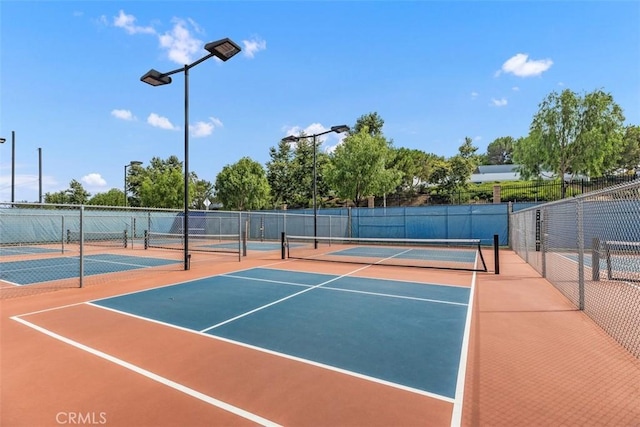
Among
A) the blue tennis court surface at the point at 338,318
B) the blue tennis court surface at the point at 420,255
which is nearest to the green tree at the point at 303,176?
the blue tennis court surface at the point at 420,255

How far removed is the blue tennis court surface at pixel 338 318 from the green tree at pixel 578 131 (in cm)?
2129

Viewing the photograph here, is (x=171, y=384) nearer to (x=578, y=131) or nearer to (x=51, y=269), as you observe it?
(x=51, y=269)

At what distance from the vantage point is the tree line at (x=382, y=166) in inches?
895

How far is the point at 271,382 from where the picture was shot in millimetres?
3396

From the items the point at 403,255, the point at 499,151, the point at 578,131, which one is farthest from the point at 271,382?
the point at 499,151

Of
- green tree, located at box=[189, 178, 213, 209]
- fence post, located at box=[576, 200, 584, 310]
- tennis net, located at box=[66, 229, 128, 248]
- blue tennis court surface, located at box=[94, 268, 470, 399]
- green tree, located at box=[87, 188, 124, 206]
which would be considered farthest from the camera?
green tree, located at box=[189, 178, 213, 209]

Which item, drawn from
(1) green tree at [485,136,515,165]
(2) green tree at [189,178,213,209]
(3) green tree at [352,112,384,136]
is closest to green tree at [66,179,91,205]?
(2) green tree at [189,178,213,209]

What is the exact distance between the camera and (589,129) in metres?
22.7

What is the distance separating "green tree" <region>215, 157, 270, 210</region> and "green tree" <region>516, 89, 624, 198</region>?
25.1m

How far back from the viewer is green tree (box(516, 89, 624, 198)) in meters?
22.4

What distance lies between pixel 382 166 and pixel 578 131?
543 inches

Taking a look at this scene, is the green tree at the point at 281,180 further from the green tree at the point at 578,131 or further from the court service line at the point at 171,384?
the court service line at the point at 171,384

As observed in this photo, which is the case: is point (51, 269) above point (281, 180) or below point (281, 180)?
below

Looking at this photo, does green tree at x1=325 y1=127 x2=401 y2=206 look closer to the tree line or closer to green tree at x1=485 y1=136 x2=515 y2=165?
the tree line
